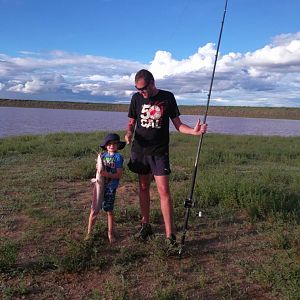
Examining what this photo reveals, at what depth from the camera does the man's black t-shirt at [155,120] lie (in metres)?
4.65

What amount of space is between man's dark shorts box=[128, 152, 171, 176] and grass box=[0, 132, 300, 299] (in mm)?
774

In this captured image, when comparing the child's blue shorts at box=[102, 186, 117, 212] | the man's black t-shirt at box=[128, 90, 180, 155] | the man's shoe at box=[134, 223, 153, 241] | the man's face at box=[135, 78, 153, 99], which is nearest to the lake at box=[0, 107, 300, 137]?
the child's blue shorts at box=[102, 186, 117, 212]

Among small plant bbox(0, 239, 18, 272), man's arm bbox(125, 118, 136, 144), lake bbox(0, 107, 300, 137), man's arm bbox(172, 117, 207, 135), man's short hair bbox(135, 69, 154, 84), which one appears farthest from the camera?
lake bbox(0, 107, 300, 137)

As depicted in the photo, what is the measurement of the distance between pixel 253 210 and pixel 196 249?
1484mm

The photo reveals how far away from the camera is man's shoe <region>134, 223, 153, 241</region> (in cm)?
492

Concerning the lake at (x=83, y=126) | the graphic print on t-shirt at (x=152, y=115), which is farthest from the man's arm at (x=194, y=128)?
the lake at (x=83, y=126)

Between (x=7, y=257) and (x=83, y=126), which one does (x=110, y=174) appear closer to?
(x=7, y=257)

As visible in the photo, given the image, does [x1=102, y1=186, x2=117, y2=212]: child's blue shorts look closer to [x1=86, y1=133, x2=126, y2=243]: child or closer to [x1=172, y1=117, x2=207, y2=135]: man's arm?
[x1=86, y1=133, x2=126, y2=243]: child

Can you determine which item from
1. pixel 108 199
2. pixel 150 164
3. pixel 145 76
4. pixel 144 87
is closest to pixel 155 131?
pixel 150 164

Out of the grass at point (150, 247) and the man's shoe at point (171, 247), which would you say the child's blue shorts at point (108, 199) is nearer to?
the grass at point (150, 247)

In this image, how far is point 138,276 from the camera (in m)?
4.01

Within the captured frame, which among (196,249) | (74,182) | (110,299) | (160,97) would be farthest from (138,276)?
(74,182)

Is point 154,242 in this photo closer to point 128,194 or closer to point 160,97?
point 160,97

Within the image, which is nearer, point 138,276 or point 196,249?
point 138,276
